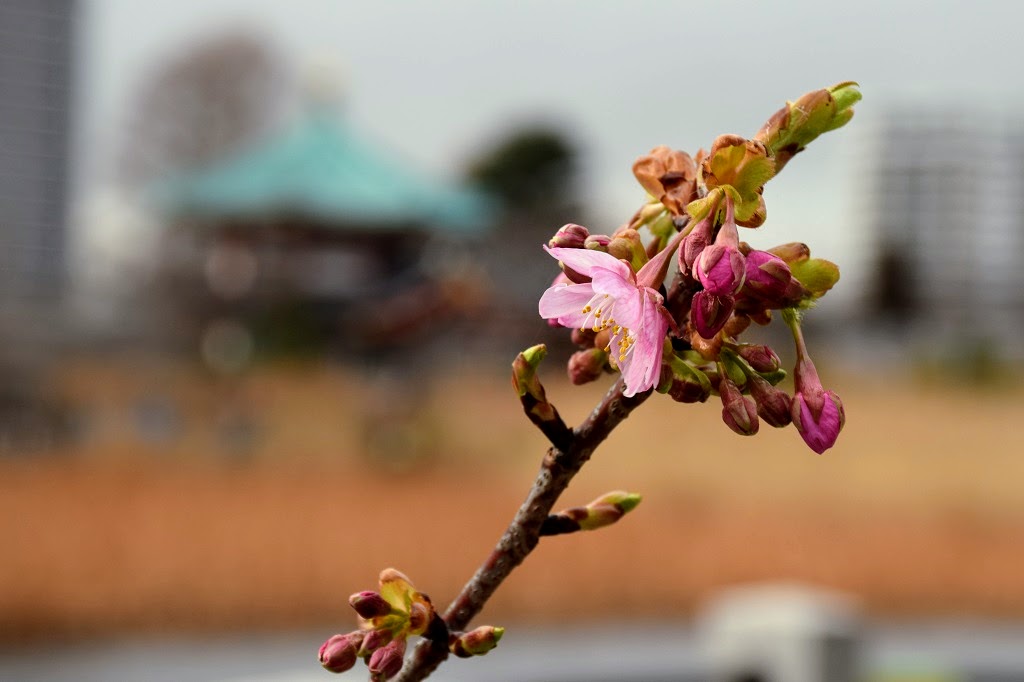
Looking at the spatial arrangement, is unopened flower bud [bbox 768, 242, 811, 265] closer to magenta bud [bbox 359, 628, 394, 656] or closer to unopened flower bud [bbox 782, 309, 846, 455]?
unopened flower bud [bbox 782, 309, 846, 455]

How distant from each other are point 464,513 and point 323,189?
697cm

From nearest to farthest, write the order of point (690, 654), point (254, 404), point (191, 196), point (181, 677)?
point (181, 677), point (690, 654), point (254, 404), point (191, 196)

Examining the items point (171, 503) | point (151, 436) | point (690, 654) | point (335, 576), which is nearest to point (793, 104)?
point (690, 654)

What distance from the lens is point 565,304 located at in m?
0.43

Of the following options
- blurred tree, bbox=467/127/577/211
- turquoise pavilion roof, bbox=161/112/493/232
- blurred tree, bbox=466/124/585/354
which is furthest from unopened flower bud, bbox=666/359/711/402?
blurred tree, bbox=467/127/577/211

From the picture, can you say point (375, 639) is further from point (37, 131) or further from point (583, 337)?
point (37, 131)

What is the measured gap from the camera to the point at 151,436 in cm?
1100

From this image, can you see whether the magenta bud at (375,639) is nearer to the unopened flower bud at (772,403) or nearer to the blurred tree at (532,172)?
→ the unopened flower bud at (772,403)

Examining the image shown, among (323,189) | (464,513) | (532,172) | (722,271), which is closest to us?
(722,271)

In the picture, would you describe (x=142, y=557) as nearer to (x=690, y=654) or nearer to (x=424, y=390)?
(x=690, y=654)

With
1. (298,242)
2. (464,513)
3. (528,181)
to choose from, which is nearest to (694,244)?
(464,513)

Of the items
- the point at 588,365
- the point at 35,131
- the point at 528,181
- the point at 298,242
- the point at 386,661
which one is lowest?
the point at 386,661

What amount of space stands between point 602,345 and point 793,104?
11cm

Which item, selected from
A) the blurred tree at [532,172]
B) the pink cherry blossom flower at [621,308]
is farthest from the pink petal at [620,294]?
the blurred tree at [532,172]
